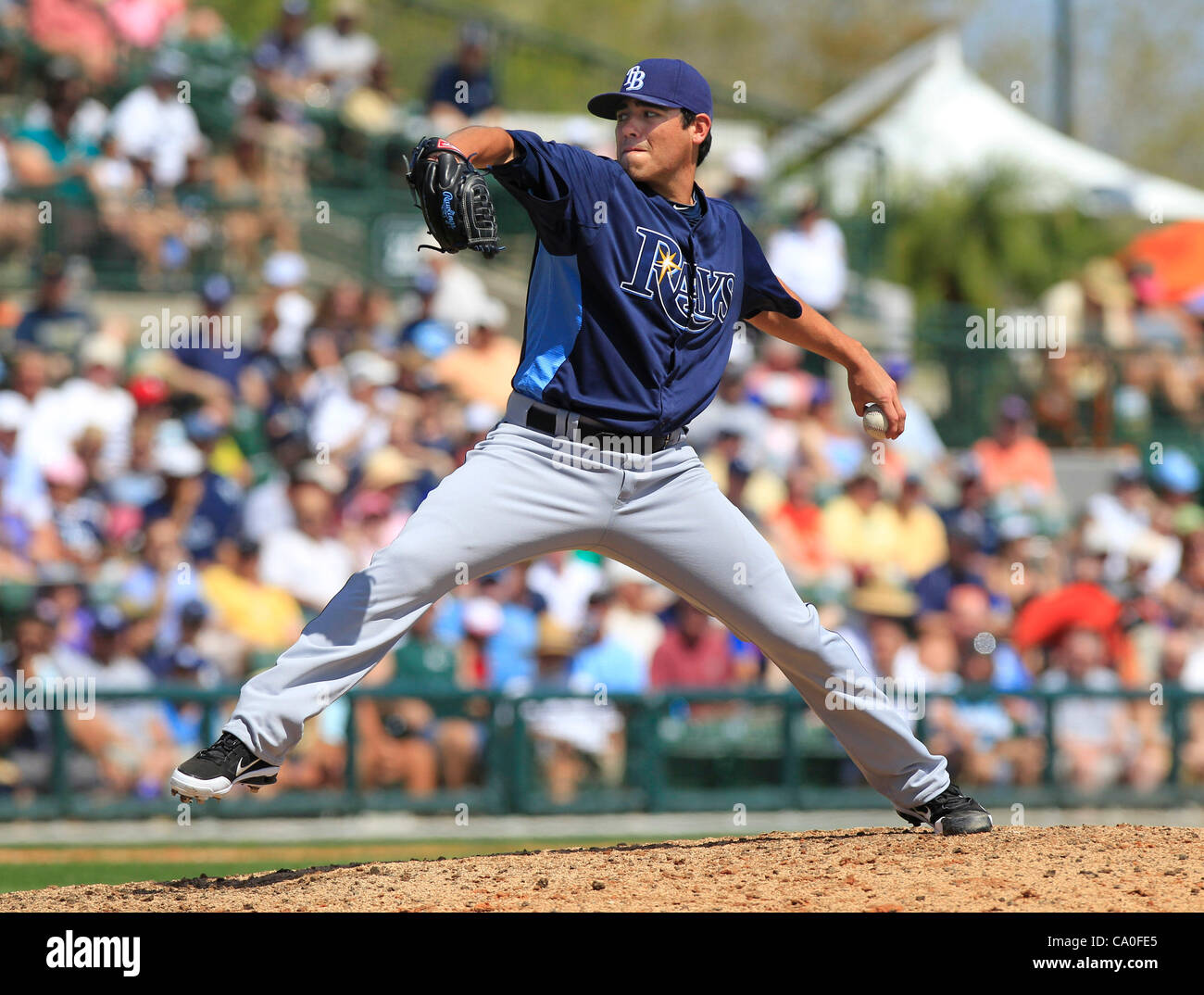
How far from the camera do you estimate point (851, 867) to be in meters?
4.94

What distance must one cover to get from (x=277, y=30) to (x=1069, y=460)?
25.9 ft

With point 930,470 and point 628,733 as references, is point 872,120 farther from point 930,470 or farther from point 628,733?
point 628,733

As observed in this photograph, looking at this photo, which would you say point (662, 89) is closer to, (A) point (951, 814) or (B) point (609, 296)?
(B) point (609, 296)

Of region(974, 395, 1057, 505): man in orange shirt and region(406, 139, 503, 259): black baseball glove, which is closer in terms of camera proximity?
region(406, 139, 503, 259): black baseball glove

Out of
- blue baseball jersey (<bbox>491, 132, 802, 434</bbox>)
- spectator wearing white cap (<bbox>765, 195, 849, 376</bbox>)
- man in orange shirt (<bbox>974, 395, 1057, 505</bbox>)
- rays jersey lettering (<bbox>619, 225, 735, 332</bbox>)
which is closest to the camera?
blue baseball jersey (<bbox>491, 132, 802, 434</bbox>)

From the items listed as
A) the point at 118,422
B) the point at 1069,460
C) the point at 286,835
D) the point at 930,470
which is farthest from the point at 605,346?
the point at 1069,460

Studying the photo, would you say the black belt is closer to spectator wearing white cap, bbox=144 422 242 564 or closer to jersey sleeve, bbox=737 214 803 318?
jersey sleeve, bbox=737 214 803 318

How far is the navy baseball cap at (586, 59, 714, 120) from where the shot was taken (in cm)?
476

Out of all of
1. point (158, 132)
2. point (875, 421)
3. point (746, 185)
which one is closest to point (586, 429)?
point (875, 421)

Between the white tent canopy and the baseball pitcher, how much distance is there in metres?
13.1

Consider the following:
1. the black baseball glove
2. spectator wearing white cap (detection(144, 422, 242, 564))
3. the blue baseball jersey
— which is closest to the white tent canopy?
spectator wearing white cap (detection(144, 422, 242, 564))

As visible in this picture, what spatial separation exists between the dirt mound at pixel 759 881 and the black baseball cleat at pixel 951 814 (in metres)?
0.05

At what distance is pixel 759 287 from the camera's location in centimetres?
522

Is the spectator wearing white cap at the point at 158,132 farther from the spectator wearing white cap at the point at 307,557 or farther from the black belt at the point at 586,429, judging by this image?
the black belt at the point at 586,429
